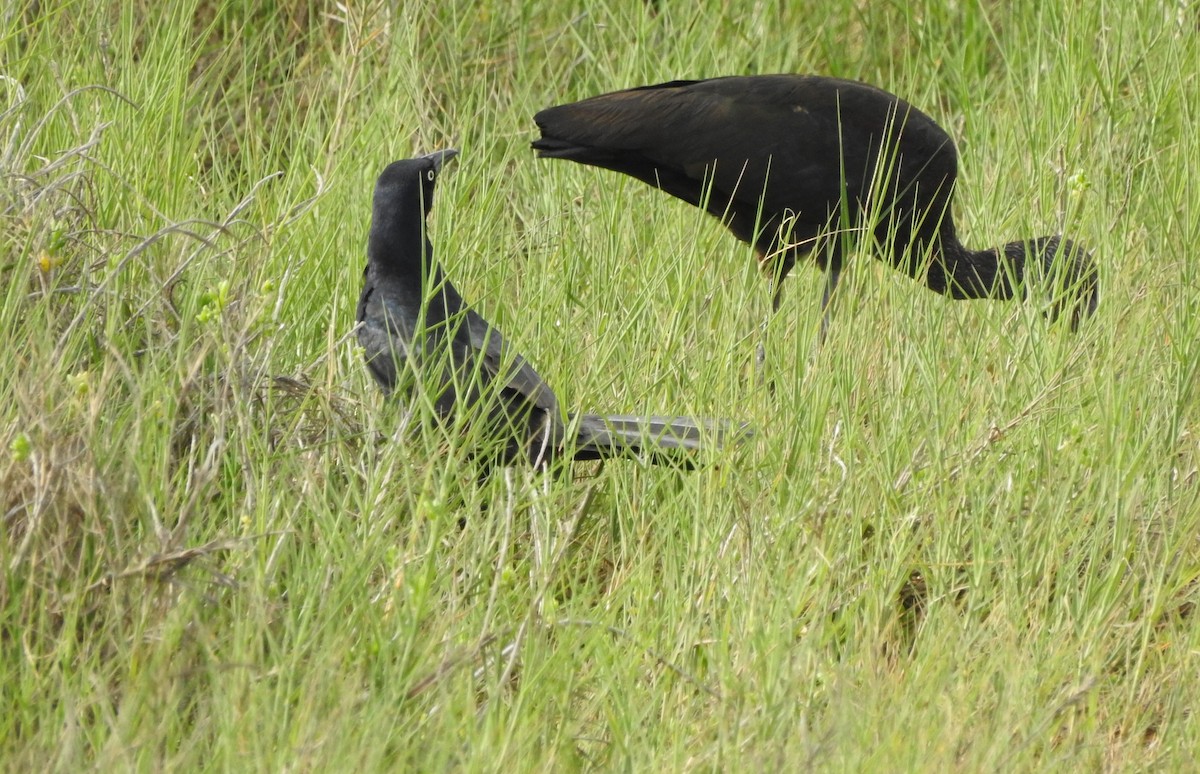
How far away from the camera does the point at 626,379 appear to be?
3.70 metres

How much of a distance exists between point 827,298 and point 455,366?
1.48m

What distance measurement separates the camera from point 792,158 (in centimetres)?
494

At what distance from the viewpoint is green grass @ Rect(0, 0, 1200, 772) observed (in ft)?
8.26

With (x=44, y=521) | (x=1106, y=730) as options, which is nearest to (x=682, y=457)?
(x=1106, y=730)

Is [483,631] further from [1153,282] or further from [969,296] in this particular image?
[1153,282]

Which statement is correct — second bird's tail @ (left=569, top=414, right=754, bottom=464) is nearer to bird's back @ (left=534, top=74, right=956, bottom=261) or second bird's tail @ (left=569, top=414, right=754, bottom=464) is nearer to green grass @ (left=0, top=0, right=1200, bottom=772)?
green grass @ (left=0, top=0, right=1200, bottom=772)

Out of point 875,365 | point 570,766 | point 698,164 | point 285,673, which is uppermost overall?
point 698,164

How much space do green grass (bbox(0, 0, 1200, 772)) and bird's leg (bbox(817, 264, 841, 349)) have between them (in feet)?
0.18

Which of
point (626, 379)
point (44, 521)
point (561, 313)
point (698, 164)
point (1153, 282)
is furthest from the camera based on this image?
point (698, 164)

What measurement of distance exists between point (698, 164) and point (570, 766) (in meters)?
2.60

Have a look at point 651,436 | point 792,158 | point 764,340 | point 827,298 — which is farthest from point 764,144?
point 651,436

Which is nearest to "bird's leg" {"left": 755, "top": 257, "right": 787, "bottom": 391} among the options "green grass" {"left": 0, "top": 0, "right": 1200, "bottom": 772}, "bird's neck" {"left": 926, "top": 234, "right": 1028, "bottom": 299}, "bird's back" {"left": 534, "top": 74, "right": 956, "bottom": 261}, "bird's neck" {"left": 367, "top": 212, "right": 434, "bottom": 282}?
"green grass" {"left": 0, "top": 0, "right": 1200, "bottom": 772}

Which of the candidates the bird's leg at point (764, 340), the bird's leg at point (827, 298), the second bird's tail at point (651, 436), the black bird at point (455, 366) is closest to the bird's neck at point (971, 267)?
the bird's leg at point (827, 298)

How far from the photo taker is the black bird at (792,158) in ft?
15.2
